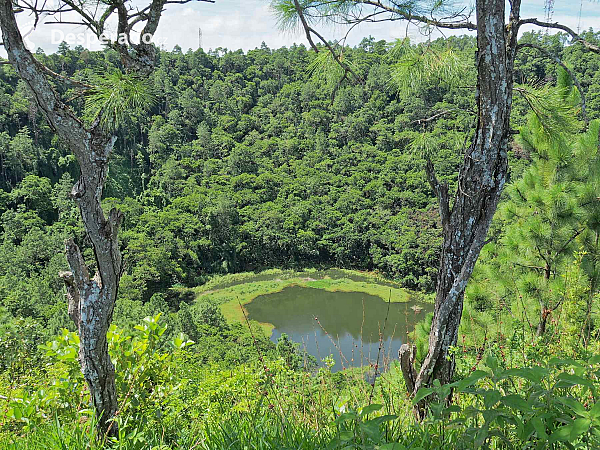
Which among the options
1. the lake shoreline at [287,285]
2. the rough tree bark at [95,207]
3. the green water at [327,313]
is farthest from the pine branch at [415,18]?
the lake shoreline at [287,285]

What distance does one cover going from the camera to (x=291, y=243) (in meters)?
21.8

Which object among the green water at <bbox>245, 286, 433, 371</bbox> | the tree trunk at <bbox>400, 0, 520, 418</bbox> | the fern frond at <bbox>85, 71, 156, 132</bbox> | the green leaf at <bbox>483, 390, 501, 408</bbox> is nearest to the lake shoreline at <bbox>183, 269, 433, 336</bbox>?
the green water at <bbox>245, 286, 433, 371</bbox>

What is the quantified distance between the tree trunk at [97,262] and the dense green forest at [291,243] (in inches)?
3.4

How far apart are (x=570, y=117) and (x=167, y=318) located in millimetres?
10514

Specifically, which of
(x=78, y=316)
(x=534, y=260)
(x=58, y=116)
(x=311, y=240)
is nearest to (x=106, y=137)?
Result: (x=58, y=116)

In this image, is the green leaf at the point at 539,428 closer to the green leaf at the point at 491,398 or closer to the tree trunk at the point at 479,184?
the green leaf at the point at 491,398

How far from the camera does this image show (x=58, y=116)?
56.6 inches

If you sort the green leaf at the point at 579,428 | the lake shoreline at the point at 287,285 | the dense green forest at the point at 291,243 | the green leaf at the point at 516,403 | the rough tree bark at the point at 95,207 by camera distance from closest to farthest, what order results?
the green leaf at the point at 579,428, the green leaf at the point at 516,403, the dense green forest at the point at 291,243, the rough tree bark at the point at 95,207, the lake shoreline at the point at 287,285

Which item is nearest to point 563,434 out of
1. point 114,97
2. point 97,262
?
point 97,262

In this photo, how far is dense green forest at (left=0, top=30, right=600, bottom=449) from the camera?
1.24m

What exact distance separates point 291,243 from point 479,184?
1998 cm

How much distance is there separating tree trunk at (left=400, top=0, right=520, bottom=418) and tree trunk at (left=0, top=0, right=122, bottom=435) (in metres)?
1.25

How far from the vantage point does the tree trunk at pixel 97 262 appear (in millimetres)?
1468

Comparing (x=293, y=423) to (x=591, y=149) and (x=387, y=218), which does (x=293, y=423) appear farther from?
(x=387, y=218)
